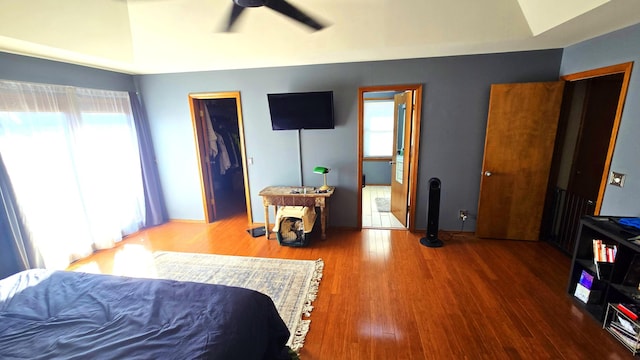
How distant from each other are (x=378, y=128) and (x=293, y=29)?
3.91 meters

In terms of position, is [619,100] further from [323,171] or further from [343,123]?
[323,171]

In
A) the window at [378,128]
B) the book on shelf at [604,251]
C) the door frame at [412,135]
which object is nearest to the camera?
the book on shelf at [604,251]

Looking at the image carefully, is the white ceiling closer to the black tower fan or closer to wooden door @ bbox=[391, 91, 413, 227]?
wooden door @ bbox=[391, 91, 413, 227]

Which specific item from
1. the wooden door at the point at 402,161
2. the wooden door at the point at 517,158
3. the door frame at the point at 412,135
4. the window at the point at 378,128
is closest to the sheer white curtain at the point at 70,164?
the door frame at the point at 412,135

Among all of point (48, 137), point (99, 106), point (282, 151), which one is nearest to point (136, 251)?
point (48, 137)

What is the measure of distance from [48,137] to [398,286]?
403cm

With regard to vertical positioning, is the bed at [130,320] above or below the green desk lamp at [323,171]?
below

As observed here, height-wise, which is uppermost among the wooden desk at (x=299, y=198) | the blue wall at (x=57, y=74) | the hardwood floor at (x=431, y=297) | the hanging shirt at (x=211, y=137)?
the blue wall at (x=57, y=74)

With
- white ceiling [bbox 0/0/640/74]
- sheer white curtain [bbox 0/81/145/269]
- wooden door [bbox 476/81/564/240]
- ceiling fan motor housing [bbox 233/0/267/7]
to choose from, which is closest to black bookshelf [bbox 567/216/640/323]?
wooden door [bbox 476/81/564/240]

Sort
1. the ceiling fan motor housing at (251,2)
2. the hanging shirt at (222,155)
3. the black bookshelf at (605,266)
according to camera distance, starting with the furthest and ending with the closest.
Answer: the hanging shirt at (222,155), the black bookshelf at (605,266), the ceiling fan motor housing at (251,2)

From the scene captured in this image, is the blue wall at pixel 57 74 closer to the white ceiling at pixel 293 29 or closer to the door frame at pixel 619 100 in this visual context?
the white ceiling at pixel 293 29

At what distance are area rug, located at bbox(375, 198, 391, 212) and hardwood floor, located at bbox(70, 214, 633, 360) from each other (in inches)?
39.9

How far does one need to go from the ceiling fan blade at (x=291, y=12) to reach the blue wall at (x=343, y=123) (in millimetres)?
1558

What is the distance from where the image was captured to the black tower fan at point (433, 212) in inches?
129
